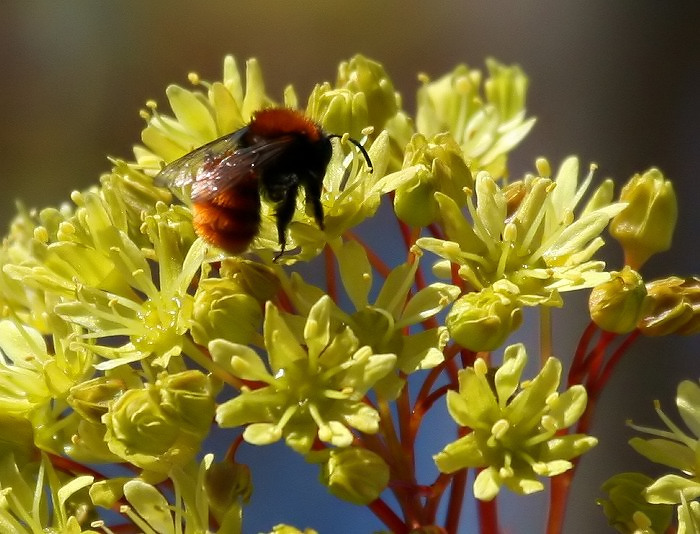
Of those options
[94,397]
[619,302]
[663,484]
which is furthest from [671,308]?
[94,397]

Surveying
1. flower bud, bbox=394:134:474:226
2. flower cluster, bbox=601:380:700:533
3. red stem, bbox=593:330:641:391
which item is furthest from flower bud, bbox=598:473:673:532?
flower bud, bbox=394:134:474:226

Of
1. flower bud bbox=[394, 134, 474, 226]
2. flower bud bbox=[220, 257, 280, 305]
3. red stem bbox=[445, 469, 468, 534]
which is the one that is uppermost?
flower bud bbox=[394, 134, 474, 226]

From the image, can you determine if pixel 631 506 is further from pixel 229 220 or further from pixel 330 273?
pixel 229 220

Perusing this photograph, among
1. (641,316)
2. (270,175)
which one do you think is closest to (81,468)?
(270,175)

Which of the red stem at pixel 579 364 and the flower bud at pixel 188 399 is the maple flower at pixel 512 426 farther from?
the flower bud at pixel 188 399

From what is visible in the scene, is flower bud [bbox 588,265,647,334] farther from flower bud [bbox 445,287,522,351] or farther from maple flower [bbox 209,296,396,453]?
maple flower [bbox 209,296,396,453]

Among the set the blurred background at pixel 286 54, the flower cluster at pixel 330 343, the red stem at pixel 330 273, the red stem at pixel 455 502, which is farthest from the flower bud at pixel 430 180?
the blurred background at pixel 286 54
